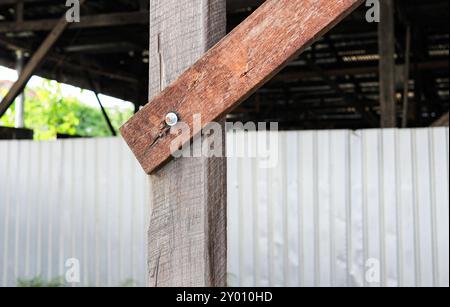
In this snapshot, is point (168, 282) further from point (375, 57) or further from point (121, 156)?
point (375, 57)

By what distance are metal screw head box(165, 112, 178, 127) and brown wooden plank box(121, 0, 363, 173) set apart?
12 millimetres

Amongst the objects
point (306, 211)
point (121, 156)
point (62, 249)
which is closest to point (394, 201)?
point (306, 211)

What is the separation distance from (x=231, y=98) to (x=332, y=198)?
3614 mm

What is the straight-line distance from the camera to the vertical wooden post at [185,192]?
1.78 meters

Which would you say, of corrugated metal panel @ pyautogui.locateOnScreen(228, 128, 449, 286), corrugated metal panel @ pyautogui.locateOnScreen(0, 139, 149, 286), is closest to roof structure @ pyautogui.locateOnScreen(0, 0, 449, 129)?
corrugated metal panel @ pyautogui.locateOnScreen(228, 128, 449, 286)

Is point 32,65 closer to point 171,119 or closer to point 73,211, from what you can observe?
point 73,211

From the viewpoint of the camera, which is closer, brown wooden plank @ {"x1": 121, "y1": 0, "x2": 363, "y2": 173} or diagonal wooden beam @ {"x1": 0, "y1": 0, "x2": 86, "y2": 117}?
brown wooden plank @ {"x1": 121, "y1": 0, "x2": 363, "y2": 173}

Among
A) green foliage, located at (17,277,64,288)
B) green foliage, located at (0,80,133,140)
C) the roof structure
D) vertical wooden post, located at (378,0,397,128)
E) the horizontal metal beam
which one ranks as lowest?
green foliage, located at (17,277,64,288)

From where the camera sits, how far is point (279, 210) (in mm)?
5328

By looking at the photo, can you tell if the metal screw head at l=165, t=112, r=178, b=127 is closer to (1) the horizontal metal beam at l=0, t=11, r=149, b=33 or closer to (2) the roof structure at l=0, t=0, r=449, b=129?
(2) the roof structure at l=0, t=0, r=449, b=129

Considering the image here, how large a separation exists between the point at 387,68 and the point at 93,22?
11.8 ft

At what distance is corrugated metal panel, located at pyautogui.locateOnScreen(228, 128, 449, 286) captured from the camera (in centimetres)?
500

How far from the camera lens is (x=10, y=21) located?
8211 millimetres

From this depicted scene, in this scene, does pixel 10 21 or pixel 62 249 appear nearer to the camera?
pixel 62 249
